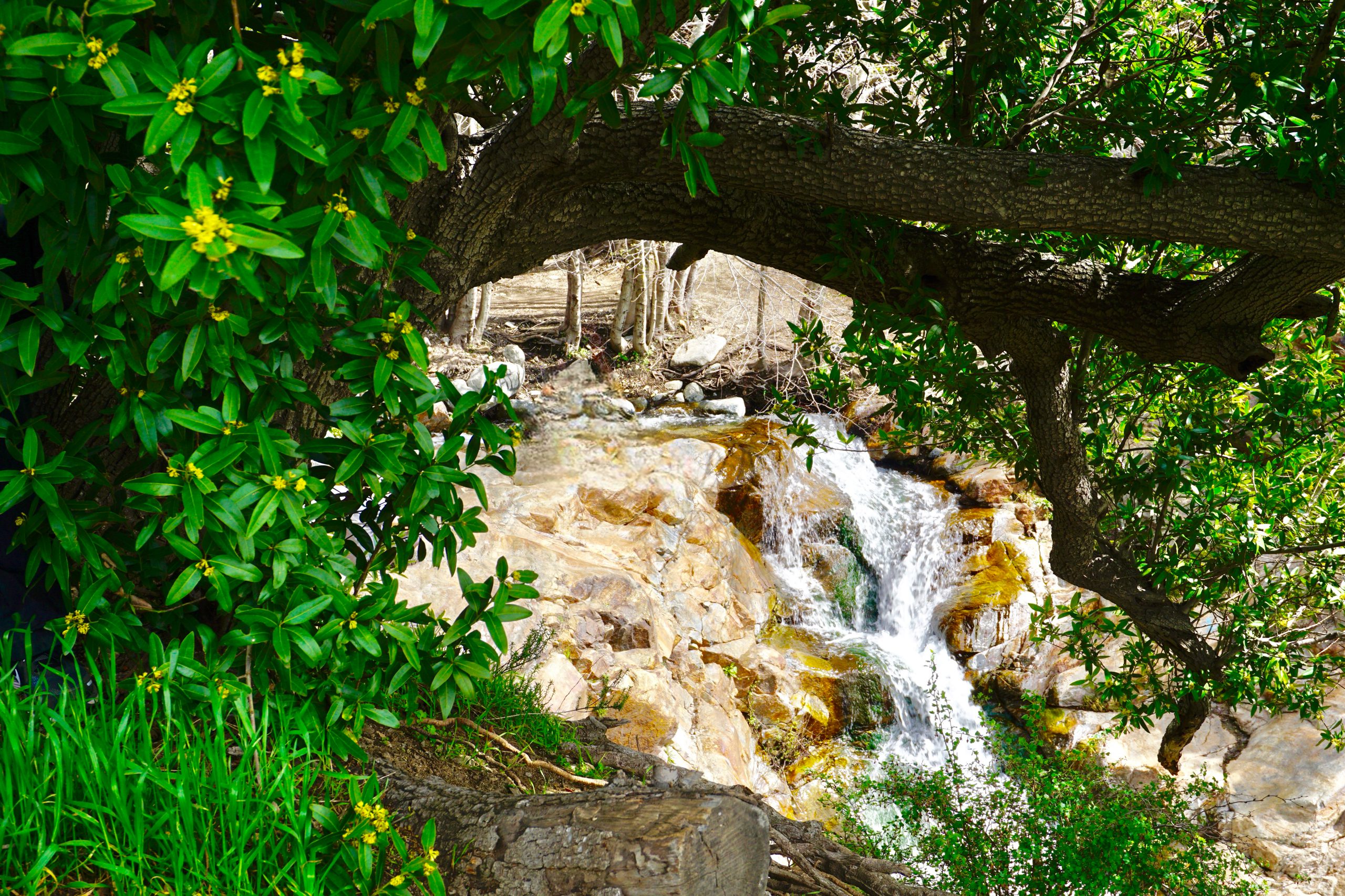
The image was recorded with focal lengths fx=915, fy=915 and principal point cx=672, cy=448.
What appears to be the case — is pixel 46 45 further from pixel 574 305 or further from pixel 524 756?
pixel 574 305

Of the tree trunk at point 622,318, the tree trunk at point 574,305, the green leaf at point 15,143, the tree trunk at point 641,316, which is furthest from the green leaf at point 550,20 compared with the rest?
the tree trunk at point 622,318

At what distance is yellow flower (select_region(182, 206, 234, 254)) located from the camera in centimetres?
126

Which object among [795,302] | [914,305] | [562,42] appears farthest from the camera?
[795,302]

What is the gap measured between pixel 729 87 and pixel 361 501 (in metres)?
1.26

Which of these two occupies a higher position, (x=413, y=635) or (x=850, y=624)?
(x=413, y=635)

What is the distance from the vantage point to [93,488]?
243cm

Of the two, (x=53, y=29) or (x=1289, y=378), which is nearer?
(x=53, y=29)

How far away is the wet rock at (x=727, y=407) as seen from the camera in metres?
A: 11.4

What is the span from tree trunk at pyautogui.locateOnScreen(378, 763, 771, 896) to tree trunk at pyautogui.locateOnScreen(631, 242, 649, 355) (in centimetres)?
1070

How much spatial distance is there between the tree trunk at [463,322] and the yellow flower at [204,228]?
37.4 feet

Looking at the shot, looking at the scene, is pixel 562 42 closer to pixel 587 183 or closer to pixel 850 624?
pixel 587 183

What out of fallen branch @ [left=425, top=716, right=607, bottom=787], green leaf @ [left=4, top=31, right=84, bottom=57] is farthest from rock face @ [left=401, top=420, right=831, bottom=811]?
green leaf @ [left=4, top=31, right=84, bottom=57]

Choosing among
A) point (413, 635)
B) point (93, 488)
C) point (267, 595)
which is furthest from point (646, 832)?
point (93, 488)

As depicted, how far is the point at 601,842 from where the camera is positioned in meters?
1.94
